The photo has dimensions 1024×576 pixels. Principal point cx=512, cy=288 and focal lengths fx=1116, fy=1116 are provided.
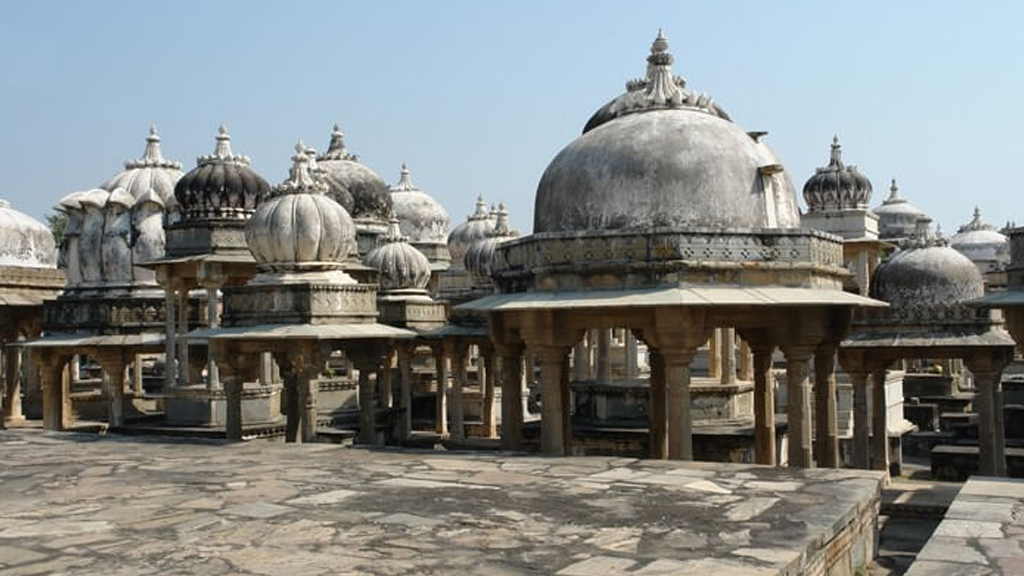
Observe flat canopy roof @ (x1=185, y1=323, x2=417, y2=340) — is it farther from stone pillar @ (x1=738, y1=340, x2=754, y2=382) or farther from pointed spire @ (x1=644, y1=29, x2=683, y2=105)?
stone pillar @ (x1=738, y1=340, x2=754, y2=382)

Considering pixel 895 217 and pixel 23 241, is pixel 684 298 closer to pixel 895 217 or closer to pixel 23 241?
pixel 23 241

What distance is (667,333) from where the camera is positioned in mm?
10578

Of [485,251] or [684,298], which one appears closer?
[684,298]

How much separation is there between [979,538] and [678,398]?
12.4 feet

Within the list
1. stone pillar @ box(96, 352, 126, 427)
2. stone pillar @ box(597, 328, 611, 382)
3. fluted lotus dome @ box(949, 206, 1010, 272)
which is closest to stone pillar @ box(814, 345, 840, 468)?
stone pillar @ box(597, 328, 611, 382)

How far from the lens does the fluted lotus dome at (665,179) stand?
11211 mm

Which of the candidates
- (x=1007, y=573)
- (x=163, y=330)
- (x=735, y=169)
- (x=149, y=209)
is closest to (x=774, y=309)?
(x=735, y=169)

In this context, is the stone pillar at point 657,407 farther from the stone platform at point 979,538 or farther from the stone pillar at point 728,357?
the stone platform at point 979,538

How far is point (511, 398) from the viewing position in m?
12.8

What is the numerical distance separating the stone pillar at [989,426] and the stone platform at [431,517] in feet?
23.9

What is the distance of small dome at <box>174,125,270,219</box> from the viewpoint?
18.5 m

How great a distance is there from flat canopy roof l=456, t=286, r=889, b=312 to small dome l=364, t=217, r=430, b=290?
9983 millimetres

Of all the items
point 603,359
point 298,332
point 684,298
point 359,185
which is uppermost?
point 359,185

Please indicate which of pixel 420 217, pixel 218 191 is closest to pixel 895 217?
pixel 420 217
